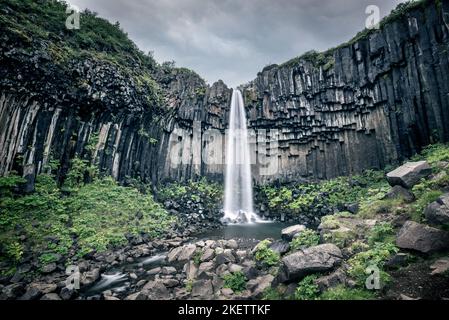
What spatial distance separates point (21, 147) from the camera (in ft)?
48.2

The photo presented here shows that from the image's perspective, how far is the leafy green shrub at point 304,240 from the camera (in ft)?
29.2

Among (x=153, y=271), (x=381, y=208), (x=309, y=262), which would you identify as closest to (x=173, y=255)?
(x=153, y=271)

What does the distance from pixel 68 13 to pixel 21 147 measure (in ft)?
42.1

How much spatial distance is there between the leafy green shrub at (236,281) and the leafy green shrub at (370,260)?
141 inches

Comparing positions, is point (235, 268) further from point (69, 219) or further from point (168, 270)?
point (69, 219)

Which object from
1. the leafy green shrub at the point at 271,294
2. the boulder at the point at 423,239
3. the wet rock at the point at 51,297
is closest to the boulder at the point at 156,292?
the wet rock at the point at 51,297

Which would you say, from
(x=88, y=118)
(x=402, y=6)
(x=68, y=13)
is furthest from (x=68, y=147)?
(x=402, y=6)

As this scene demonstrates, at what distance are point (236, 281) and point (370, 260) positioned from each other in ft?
14.3

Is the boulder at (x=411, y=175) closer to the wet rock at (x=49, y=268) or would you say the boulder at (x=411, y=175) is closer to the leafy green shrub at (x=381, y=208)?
the leafy green shrub at (x=381, y=208)

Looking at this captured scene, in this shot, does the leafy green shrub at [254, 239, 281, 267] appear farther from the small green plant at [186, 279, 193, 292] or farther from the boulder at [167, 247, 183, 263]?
the boulder at [167, 247, 183, 263]

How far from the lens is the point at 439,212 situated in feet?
22.6

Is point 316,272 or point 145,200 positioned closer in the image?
point 316,272
